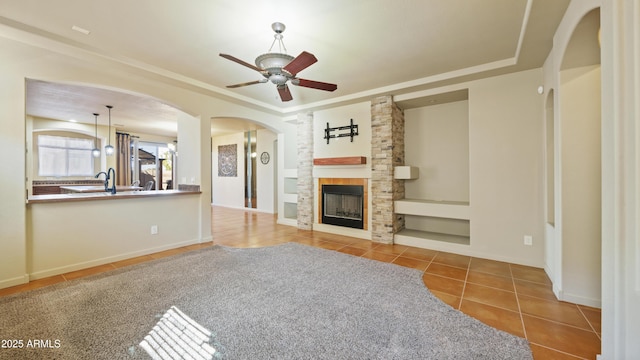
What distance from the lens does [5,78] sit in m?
2.79

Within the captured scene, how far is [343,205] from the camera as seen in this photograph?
565cm

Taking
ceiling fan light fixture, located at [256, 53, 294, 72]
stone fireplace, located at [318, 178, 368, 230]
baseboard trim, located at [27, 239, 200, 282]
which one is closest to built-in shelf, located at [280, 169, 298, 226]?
stone fireplace, located at [318, 178, 368, 230]

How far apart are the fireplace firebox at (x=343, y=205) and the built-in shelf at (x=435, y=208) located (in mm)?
850

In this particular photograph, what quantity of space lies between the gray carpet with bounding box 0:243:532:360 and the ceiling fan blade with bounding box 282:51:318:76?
2356 mm

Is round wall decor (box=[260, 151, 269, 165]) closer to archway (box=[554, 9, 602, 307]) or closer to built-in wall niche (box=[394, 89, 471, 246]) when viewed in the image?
built-in wall niche (box=[394, 89, 471, 246])

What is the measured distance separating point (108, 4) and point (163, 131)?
25.2 feet

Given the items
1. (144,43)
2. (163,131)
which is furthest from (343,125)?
(163,131)

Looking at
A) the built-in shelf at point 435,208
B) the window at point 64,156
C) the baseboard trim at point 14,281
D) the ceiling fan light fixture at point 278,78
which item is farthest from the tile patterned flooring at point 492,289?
the window at point 64,156

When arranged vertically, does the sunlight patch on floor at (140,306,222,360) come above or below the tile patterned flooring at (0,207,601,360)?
above

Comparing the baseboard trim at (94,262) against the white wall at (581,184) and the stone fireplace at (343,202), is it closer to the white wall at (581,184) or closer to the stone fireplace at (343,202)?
the stone fireplace at (343,202)

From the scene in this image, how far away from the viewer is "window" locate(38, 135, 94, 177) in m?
7.46

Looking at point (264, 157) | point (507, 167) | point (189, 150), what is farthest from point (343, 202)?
point (264, 157)
